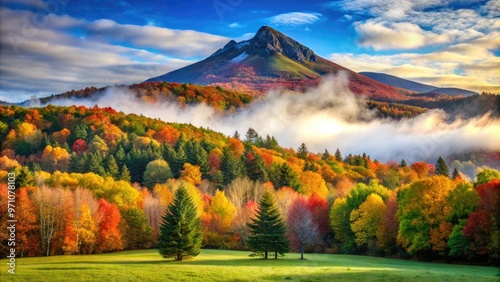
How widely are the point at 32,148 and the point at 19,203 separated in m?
77.8

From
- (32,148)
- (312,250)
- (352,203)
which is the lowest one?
(312,250)

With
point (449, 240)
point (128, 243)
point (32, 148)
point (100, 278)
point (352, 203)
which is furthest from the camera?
point (32, 148)

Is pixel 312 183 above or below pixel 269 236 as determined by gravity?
above

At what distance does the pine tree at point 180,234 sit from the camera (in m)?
46.1

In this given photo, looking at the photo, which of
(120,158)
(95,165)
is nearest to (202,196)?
(95,165)

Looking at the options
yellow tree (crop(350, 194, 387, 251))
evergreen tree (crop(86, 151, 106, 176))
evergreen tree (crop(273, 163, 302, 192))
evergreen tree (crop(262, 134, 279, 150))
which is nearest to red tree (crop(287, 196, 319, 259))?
yellow tree (crop(350, 194, 387, 251))

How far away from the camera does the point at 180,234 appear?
1821 inches

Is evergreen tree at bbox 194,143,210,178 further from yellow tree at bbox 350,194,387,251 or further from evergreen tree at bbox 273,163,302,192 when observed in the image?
yellow tree at bbox 350,194,387,251

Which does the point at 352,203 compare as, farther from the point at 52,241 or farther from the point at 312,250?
the point at 52,241

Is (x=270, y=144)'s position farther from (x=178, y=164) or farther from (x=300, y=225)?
(x=300, y=225)

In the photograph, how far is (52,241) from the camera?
5947cm

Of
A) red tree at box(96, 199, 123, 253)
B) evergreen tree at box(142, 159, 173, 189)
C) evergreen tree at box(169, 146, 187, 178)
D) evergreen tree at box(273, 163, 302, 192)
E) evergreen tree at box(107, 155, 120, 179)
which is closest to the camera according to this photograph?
red tree at box(96, 199, 123, 253)

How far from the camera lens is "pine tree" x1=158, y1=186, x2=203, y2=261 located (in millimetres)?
46094

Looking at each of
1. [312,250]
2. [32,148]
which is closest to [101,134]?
[32,148]
